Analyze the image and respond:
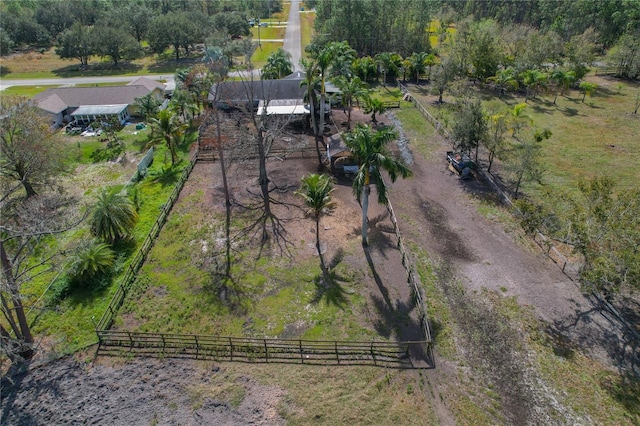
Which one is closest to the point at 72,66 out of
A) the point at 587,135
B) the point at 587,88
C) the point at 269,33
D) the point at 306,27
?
the point at 269,33

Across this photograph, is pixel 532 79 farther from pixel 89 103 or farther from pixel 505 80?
pixel 89 103

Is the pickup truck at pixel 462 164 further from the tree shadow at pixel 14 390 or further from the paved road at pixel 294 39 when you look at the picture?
the paved road at pixel 294 39

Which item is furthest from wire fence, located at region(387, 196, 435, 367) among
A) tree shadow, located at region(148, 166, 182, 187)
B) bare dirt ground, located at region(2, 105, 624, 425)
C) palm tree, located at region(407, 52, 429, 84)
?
palm tree, located at region(407, 52, 429, 84)

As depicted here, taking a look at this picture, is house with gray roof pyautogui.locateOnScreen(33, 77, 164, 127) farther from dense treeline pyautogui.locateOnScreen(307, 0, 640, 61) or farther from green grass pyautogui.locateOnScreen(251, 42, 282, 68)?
dense treeline pyautogui.locateOnScreen(307, 0, 640, 61)

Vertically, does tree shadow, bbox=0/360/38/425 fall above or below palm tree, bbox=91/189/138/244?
below

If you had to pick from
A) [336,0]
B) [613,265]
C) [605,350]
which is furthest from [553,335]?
[336,0]

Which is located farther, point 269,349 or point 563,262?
point 563,262
